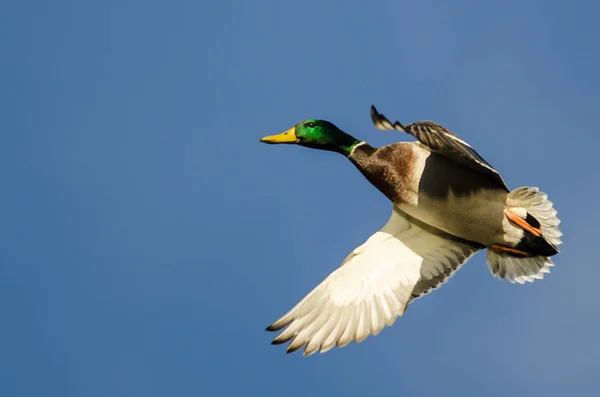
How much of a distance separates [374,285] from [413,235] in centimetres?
54

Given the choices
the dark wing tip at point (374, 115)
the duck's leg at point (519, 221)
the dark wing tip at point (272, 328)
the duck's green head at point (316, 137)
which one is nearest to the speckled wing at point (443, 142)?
the dark wing tip at point (374, 115)

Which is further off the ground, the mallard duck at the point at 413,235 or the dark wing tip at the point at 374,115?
the dark wing tip at the point at 374,115

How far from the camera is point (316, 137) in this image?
322 inches

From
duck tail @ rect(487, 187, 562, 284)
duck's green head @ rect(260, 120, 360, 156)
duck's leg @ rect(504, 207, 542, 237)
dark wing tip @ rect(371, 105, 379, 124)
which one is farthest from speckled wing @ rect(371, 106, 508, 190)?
duck's green head @ rect(260, 120, 360, 156)

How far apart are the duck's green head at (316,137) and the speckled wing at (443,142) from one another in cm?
83

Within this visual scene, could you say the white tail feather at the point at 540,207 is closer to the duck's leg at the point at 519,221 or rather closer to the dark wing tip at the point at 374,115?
the duck's leg at the point at 519,221

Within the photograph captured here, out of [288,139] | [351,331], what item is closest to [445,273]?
[351,331]

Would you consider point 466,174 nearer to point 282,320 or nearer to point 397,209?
point 397,209

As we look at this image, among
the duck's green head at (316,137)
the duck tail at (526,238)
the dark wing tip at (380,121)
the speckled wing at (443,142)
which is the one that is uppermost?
the duck's green head at (316,137)

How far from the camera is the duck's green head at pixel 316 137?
315 inches

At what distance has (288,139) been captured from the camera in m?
8.24

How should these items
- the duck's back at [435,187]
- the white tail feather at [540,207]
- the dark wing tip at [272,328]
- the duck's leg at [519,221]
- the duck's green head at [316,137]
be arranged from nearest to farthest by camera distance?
the duck's back at [435,187]
the dark wing tip at [272,328]
the duck's leg at [519,221]
the white tail feather at [540,207]
the duck's green head at [316,137]

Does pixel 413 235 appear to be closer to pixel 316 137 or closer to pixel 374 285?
pixel 374 285

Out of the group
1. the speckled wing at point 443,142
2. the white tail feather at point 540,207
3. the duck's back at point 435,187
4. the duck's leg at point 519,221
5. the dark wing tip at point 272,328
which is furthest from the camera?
the white tail feather at point 540,207
